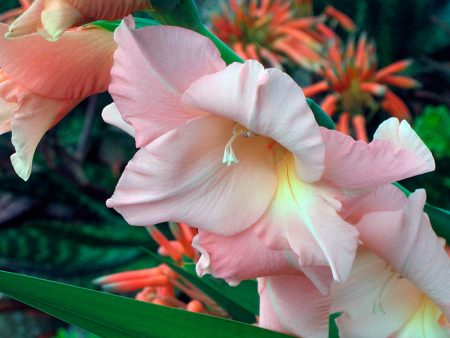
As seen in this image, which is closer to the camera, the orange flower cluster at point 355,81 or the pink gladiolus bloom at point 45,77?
the pink gladiolus bloom at point 45,77

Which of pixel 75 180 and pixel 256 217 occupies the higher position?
pixel 256 217

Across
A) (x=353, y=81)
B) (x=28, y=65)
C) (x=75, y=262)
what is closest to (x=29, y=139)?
(x=28, y=65)

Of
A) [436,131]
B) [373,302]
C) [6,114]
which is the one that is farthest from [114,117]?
[436,131]

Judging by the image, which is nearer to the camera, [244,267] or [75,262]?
[244,267]

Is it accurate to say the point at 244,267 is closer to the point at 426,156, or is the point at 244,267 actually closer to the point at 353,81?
the point at 426,156

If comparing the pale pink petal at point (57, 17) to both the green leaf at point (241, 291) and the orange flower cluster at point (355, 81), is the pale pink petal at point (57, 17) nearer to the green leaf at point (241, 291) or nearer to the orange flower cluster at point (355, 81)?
the green leaf at point (241, 291)

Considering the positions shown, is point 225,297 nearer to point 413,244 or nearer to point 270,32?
point 413,244

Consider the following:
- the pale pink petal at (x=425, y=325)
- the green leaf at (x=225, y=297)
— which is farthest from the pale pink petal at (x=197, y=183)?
the green leaf at (x=225, y=297)
